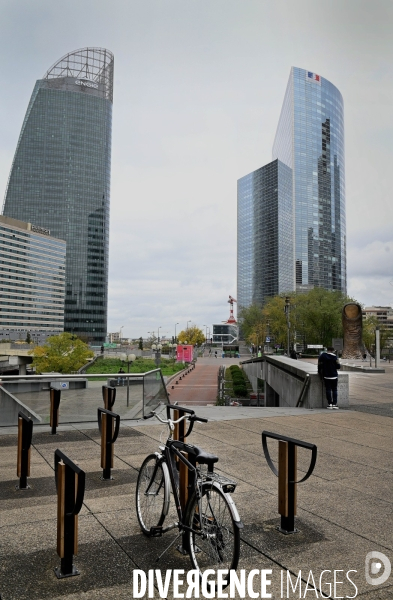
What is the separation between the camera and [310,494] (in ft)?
21.0

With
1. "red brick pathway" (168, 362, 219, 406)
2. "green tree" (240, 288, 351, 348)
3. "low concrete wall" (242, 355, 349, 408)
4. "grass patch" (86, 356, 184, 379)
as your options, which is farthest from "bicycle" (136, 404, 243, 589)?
"green tree" (240, 288, 351, 348)

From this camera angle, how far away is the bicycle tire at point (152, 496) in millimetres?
4688

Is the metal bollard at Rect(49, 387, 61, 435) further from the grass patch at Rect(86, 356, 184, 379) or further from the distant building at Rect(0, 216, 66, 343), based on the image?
the distant building at Rect(0, 216, 66, 343)

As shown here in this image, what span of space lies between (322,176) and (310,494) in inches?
8179

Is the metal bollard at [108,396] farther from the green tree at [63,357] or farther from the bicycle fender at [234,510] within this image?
the green tree at [63,357]

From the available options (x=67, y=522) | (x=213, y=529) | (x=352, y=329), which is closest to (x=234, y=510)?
(x=213, y=529)

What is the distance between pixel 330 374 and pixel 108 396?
7801 mm

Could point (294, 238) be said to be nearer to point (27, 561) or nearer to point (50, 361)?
point (50, 361)

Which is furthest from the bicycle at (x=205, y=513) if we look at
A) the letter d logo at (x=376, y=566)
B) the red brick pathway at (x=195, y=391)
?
the red brick pathway at (x=195, y=391)

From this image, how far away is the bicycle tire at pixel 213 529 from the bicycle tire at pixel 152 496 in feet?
1.98

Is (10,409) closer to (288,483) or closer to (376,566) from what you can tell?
(288,483)

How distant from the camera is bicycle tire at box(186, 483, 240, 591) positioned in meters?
3.81

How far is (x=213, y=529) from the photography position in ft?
13.0

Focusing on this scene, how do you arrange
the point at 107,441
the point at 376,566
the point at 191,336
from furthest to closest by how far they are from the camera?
the point at 191,336, the point at 107,441, the point at 376,566
